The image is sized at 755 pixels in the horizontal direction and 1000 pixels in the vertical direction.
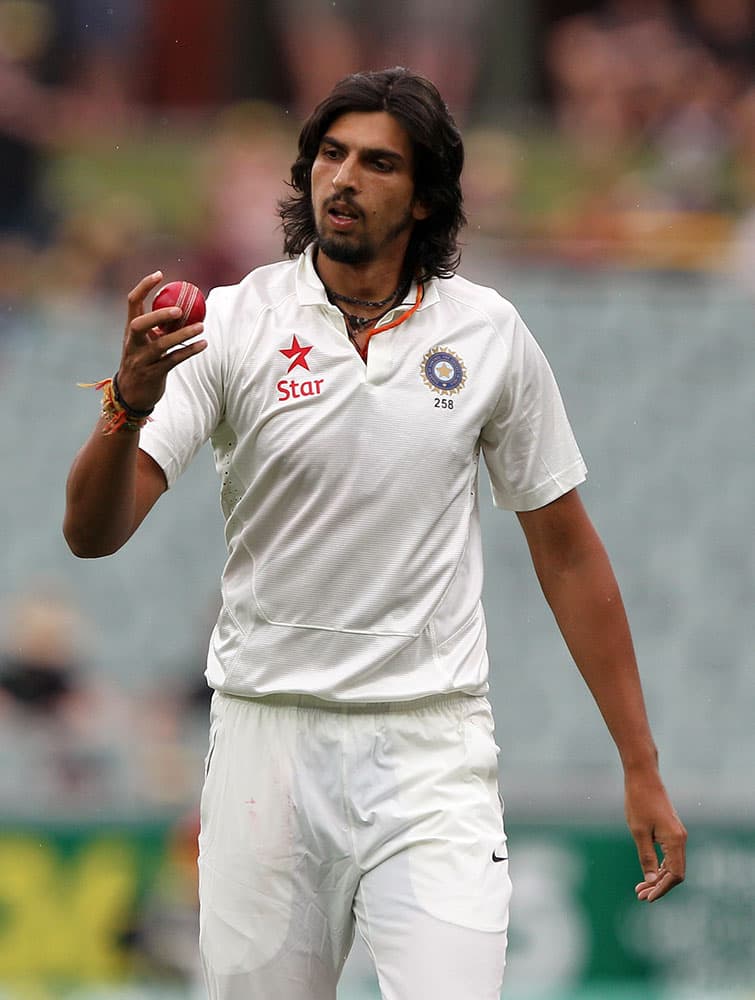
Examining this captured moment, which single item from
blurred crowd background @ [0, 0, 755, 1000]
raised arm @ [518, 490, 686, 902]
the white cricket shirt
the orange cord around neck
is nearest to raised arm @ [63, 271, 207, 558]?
the white cricket shirt

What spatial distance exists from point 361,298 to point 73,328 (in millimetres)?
4683

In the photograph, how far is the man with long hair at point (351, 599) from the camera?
3053 millimetres

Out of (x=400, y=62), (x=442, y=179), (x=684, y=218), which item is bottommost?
(x=442, y=179)

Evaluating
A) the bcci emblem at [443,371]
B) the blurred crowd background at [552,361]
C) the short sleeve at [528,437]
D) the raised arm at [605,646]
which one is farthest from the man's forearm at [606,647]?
the blurred crowd background at [552,361]

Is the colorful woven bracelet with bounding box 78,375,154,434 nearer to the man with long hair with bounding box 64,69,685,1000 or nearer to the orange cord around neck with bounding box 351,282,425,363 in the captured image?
the man with long hair with bounding box 64,69,685,1000

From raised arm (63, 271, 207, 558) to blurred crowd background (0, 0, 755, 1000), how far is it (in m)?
3.93

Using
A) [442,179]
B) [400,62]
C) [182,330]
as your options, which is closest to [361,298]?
[442,179]

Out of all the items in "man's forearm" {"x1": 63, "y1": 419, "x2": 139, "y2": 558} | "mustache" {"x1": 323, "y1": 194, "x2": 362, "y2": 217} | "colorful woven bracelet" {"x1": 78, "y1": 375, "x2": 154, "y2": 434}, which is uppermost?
"mustache" {"x1": 323, "y1": 194, "x2": 362, "y2": 217}

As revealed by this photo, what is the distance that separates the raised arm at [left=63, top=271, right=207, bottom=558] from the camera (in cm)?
267

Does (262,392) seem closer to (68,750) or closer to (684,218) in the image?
(68,750)

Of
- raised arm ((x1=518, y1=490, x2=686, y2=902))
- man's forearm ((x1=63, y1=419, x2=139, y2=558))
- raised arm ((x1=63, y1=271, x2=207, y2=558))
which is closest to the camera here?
raised arm ((x1=63, y1=271, x2=207, y2=558))

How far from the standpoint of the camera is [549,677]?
7.48m

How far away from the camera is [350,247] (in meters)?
3.18

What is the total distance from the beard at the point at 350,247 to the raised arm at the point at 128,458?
49 centimetres
